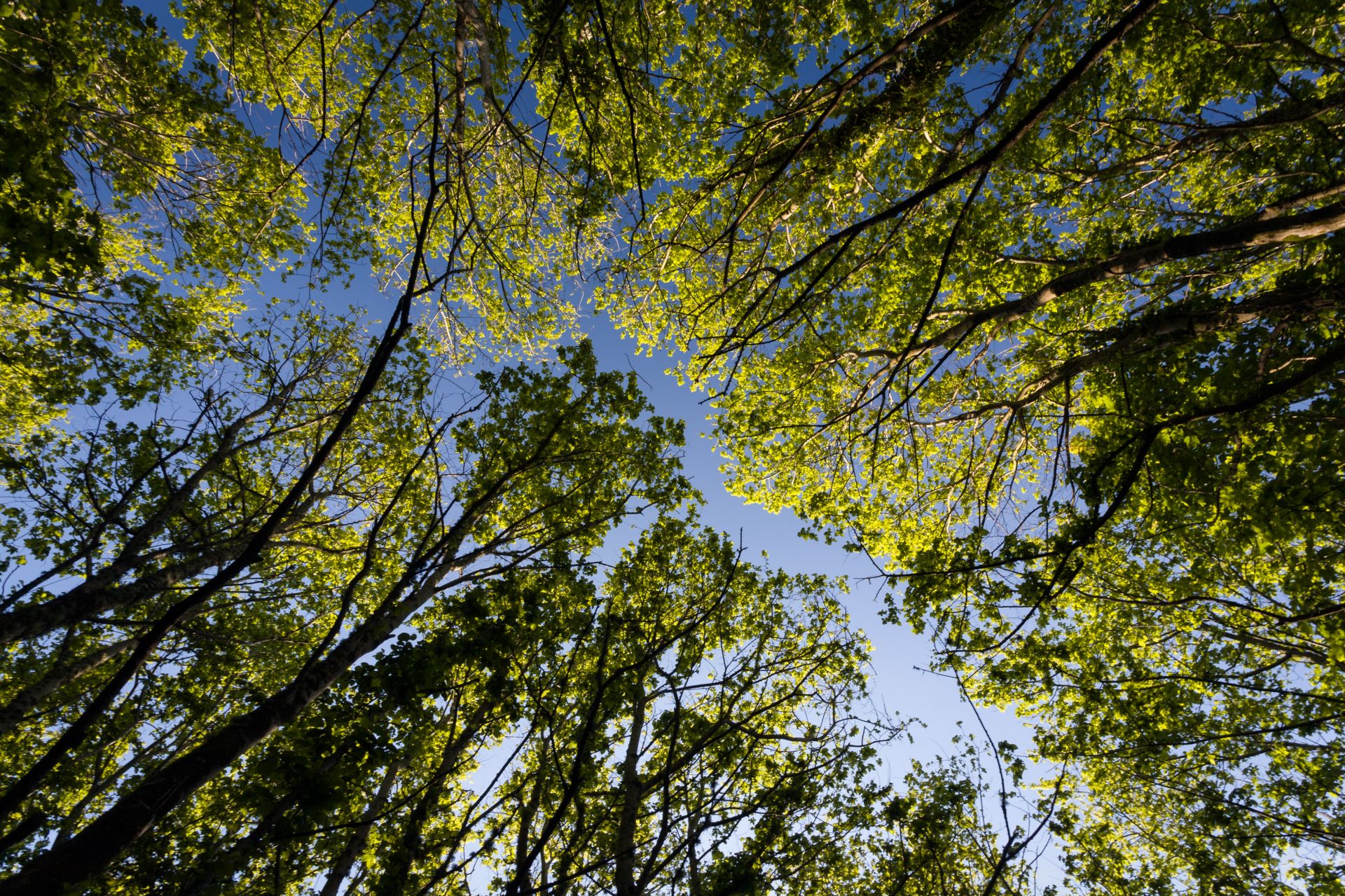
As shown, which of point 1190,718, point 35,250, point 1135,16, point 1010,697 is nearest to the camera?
point 1135,16

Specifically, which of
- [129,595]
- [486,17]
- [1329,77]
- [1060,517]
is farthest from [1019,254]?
[129,595]

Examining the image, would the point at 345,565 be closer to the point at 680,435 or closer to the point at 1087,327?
the point at 680,435

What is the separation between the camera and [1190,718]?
8578 mm

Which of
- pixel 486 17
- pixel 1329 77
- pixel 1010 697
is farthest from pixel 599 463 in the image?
pixel 1329 77

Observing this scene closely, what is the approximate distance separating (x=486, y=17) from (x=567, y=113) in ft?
12.1

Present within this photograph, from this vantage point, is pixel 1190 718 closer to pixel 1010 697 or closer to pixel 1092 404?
pixel 1010 697

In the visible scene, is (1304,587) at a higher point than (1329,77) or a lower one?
lower

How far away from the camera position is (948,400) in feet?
29.8

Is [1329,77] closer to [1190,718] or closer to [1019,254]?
[1019,254]

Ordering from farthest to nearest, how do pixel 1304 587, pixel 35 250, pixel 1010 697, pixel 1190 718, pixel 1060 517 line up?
1. pixel 1010 697
2. pixel 1190 718
3. pixel 1060 517
4. pixel 1304 587
5. pixel 35 250

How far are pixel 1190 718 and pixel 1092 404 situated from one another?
548 cm

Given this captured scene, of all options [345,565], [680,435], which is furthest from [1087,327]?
[345,565]

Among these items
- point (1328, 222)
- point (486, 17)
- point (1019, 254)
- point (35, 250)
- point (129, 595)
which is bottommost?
point (129, 595)

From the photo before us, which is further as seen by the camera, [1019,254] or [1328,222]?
[1019,254]
